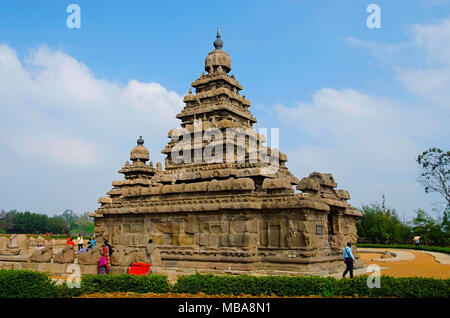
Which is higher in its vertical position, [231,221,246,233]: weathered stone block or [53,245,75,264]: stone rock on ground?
[231,221,246,233]: weathered stone block

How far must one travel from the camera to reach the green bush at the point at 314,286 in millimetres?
9312

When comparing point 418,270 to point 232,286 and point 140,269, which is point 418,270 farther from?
point 140,269

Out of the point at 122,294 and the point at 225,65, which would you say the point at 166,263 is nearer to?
the point at 122,294

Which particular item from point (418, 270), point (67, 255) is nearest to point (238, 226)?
point (67, 255)

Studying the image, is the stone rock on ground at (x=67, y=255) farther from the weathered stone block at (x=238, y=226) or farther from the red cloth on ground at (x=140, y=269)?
the weathered stone block at (x=238, y=226)

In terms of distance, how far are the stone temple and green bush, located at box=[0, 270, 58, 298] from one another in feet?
12.7

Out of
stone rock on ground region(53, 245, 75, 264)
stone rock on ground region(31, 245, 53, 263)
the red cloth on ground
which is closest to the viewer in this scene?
the red cloth on ground

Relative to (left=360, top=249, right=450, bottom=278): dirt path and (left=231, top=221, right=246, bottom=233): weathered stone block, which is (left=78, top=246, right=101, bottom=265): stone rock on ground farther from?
(left=360, top=249, right=450, bottom=278): dirt path

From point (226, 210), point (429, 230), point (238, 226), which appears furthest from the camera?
point (429, 230)

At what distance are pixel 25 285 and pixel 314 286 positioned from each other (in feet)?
22.5

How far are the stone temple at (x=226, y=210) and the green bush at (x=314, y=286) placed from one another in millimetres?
3111

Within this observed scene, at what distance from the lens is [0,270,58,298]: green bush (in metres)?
9.28

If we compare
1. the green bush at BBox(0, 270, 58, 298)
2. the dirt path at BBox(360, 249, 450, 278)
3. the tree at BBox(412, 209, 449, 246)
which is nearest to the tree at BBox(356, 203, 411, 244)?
the tree at BBox(412, 209, 449, 246)

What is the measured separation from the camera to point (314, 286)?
979cm
